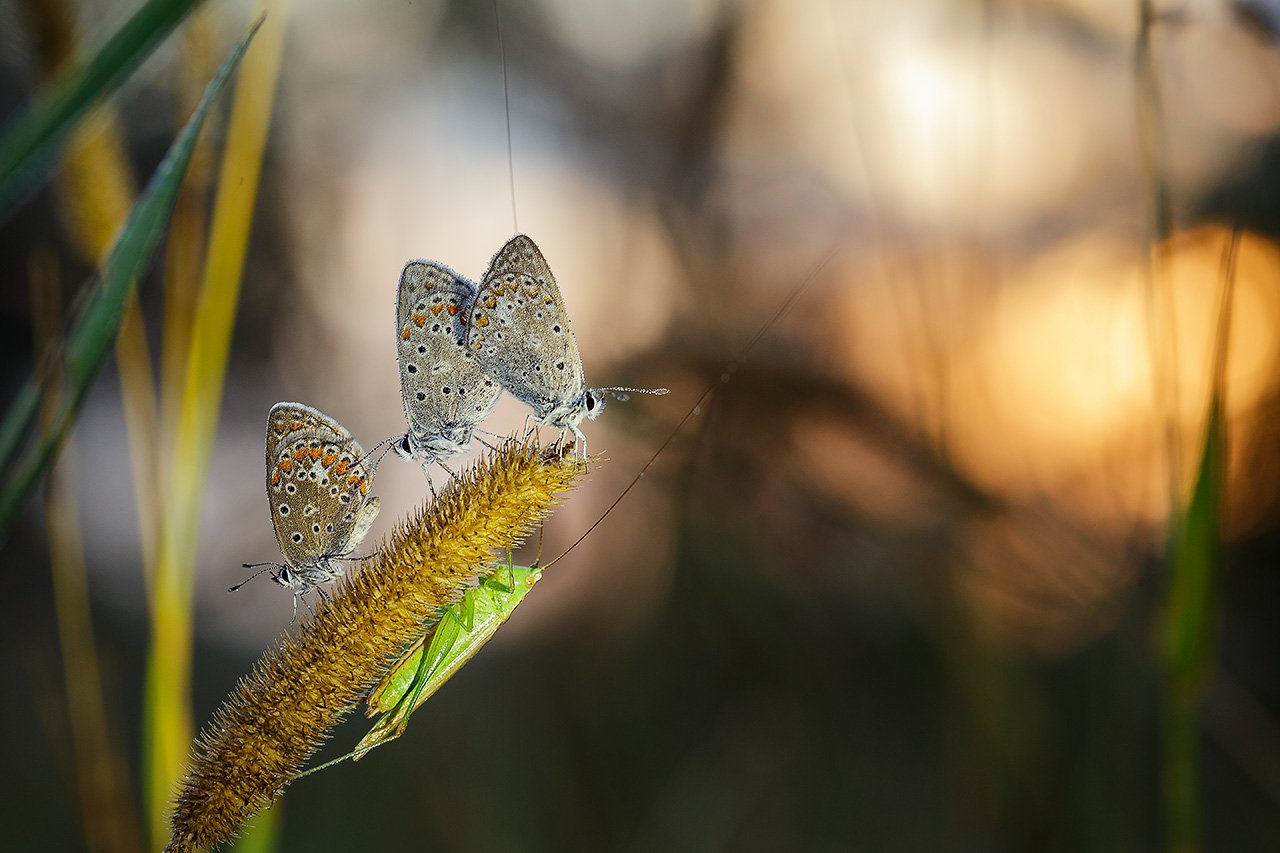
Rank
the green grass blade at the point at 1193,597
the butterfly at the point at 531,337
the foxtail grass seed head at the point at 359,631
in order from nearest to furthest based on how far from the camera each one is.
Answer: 1. the foxtail grass seed head at the point at 359,631
2. the green grass blade at the point at 1193,597
3. the butterfly at the point at 531,337

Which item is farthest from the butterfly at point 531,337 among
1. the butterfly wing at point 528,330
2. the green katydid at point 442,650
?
the green katydid at point 442,650

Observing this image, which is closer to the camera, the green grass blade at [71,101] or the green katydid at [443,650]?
the green grass blade at [71,101]

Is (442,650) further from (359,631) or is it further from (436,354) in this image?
(436,354)

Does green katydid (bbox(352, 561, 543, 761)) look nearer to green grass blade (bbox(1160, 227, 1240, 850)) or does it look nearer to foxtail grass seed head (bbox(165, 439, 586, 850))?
foxtail grass seed head (bbox(165, 439, 586, 850))

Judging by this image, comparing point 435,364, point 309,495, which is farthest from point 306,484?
point 435,364

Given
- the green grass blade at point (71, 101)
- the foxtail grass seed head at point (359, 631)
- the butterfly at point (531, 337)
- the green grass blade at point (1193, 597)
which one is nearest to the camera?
the green grass blade at point (71, 101)

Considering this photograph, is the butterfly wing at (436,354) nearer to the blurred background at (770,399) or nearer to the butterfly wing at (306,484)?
the butterfly wing at (306,484)
